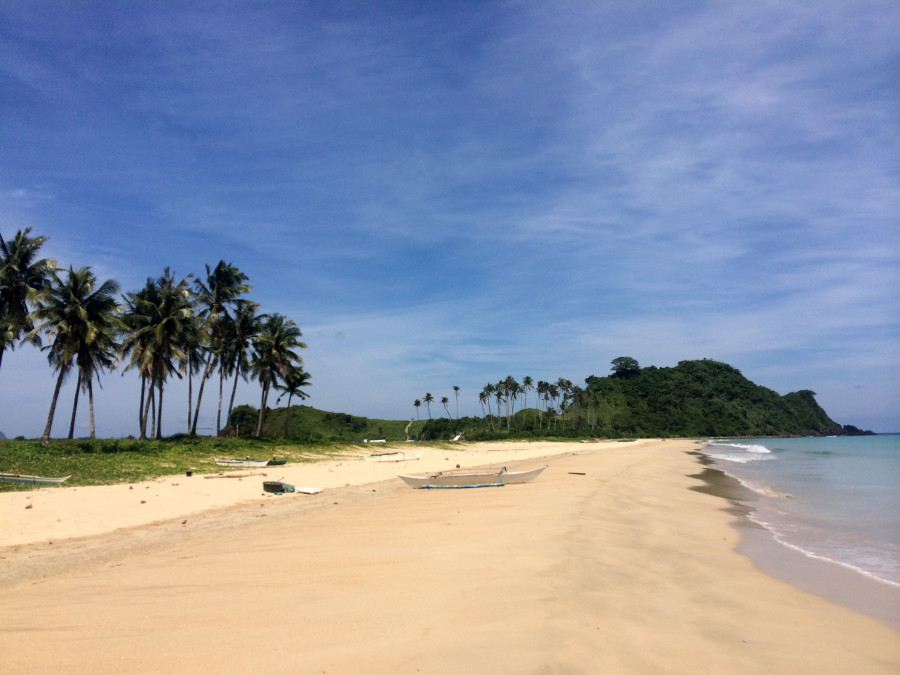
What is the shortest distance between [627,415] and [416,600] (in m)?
157

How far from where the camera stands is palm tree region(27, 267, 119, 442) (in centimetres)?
3525

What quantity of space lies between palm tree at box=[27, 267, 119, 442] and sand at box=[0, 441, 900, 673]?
95.5 feet

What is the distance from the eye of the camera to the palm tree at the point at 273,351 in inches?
1927

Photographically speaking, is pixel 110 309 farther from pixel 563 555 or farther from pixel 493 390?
pixel 493 390

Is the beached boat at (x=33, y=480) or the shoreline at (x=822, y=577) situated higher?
the beached boat at (x=33, y=480)

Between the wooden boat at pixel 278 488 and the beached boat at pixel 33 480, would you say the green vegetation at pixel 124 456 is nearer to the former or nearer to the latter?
the beached boat at pixel 33 480

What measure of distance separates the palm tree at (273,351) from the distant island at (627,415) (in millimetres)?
27099

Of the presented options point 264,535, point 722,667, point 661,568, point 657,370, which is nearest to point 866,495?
point 661,568

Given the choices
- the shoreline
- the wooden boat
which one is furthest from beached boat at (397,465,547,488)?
the shoreline

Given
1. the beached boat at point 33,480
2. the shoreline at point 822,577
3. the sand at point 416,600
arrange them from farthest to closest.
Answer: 1. the beached boat at point 33,480
2. the shoreline at point 822,577
3. the sand at point 416,600

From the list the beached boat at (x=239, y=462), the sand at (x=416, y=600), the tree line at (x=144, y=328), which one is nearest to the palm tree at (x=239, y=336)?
the tree line at (x=144, y=328)

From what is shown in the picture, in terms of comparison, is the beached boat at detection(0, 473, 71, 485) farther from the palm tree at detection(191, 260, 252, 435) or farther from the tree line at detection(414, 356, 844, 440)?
the tree line at detection(414, 356, 844, 440)

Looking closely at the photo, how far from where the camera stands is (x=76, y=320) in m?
36.0

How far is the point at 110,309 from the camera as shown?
37562 millimetres
